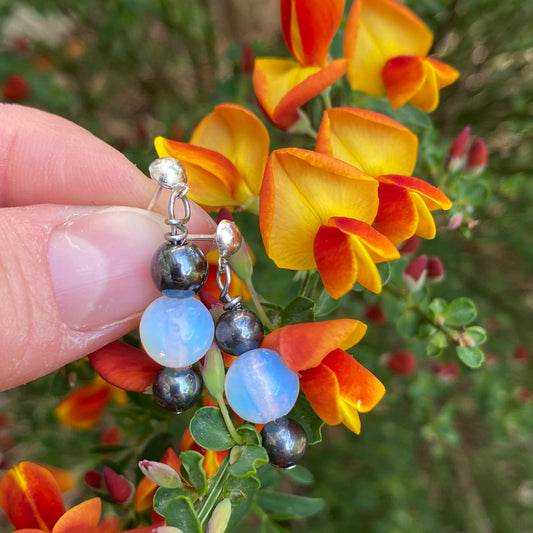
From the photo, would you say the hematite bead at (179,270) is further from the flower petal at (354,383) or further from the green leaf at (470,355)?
the green leaf at (470,355)

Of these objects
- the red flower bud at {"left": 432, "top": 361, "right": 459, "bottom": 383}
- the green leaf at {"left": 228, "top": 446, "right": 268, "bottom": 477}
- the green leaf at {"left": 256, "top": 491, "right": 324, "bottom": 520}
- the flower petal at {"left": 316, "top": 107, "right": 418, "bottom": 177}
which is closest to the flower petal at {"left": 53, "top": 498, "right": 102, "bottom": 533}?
the green leaf at {"left": 228, "top": 446, "right": 268, "bottom": 477}

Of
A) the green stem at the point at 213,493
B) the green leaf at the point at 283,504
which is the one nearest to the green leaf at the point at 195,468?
the green stem at the point at 213,493

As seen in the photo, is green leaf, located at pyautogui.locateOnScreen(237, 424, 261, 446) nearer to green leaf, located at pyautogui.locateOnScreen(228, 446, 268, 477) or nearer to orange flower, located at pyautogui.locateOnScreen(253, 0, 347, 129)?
green leaf, located at pyautogui.locateOnScreen(228, 446, 268, 477)

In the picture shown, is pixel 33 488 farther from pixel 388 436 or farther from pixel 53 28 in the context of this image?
pixel 53 28

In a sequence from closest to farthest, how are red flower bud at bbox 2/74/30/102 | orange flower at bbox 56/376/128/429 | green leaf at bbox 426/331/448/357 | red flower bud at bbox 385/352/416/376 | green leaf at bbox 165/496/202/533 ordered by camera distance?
green leaf at bbox 165/496/202/533
green leaf at bbox 426/331/448/357
orange flower at bbox 56/376/128/429
red flower bud at bbox 385/352/416/376
red flower bud at bbox 2/74/30/102

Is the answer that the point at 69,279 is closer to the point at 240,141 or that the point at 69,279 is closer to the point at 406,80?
the point at 240,141

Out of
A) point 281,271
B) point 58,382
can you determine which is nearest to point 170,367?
point 58,382

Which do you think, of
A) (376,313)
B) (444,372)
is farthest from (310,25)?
(444,372)
